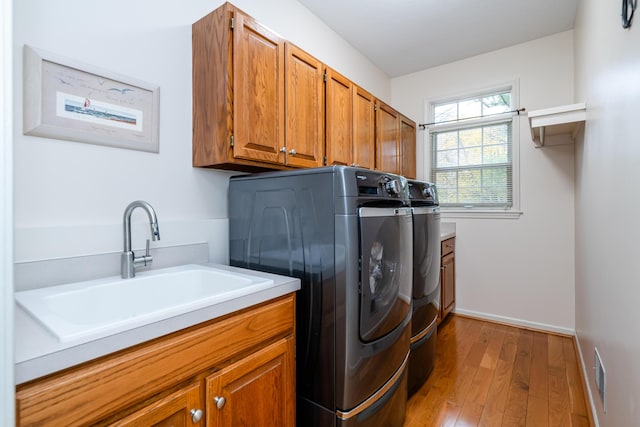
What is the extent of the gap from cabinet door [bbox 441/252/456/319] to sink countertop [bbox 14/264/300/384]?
2.44m

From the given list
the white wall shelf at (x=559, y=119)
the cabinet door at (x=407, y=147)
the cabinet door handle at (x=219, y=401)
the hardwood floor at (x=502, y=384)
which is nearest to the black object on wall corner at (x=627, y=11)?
the white wall shelf at (x=559, y=119)

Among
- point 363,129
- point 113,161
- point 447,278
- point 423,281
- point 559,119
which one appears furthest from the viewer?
point 447,278

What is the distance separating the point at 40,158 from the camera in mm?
1147

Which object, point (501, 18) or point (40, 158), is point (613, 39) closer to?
point (501, 18)

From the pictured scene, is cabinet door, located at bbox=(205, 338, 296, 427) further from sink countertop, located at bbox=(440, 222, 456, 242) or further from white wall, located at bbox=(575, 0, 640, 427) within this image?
sink countertop, located at bbox=(440, 222, 456, 242)

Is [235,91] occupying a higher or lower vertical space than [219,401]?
higher

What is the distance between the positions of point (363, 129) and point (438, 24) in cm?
114

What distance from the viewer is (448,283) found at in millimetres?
3043

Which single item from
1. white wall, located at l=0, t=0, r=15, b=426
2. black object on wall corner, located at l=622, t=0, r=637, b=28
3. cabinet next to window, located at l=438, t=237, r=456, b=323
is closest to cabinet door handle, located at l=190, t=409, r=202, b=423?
white wall, located at l=0, t=0, r=15, b=426

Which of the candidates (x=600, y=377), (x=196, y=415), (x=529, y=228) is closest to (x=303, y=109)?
(x=196, y=415)

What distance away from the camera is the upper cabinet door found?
1.79 m

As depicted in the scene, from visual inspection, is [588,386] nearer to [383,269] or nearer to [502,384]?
[502,384]

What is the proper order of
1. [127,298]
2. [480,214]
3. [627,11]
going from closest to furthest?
[627,11]
[127,298]
[480,214]

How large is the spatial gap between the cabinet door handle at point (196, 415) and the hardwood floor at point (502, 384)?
4.12 feet
